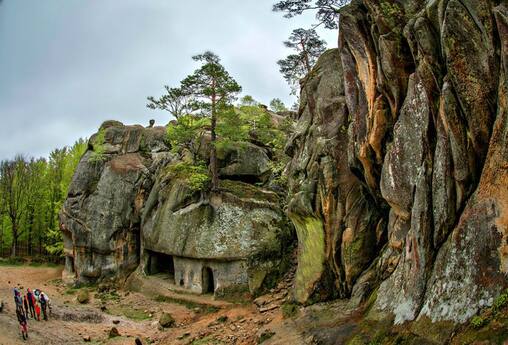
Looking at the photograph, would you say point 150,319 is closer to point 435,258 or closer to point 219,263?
point 219,263

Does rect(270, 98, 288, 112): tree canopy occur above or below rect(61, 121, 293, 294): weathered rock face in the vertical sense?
above

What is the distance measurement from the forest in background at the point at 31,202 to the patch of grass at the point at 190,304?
25730 mm

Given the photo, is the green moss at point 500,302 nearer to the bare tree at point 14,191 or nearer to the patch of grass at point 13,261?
the patch of grass at point 13,261

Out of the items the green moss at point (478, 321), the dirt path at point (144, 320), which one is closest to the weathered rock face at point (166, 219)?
the dirt path at point (144, 320)

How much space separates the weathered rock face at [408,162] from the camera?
11.0m

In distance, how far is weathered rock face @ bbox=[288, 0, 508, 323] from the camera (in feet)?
36.2

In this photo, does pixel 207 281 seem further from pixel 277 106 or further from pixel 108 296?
pixel 277 106

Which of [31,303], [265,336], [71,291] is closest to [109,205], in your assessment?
[71,291]

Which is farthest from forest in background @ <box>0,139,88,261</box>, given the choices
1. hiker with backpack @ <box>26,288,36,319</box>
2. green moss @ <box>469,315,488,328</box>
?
green moss @ <box>469,315,488,328</box>

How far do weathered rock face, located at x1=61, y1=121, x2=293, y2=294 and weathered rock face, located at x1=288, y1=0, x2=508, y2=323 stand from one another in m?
5.70

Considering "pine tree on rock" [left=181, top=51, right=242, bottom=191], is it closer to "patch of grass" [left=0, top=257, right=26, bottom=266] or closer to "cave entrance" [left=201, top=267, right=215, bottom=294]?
"cave entrance" [left=201, top=267, right=215, bottom=294]

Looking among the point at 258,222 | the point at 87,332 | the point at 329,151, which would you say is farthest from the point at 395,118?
the point at 87,332

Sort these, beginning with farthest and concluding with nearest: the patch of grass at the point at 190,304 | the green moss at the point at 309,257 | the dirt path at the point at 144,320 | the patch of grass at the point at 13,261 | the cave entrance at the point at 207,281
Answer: the patch of grass at the point at 13,261, the cave entrance at the point at 207,281, the patch of grass at the point at 190,304, the dirt path at the point at 144,320, the green moss at the point at 309,257

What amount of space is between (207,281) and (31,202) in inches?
1280
